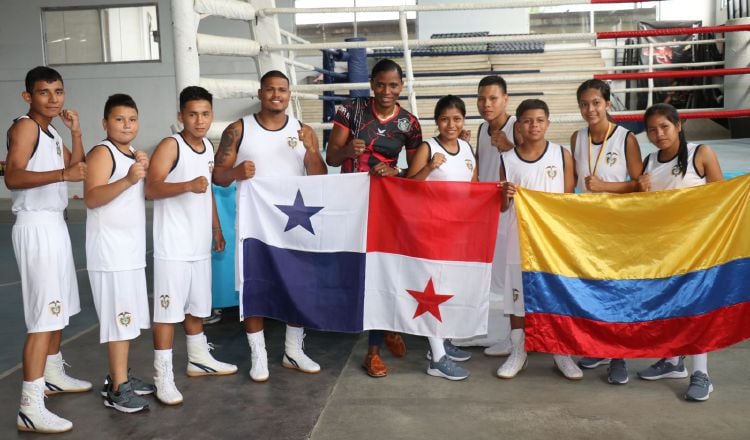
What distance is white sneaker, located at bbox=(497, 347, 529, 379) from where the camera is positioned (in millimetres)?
3027

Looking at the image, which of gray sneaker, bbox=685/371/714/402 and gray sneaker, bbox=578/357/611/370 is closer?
gray sneaker, bbox=685/371/714/402

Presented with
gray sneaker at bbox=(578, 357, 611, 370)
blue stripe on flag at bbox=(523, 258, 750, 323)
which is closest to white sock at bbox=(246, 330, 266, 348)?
blue stripe on flag at bbox=(523, 258, 750, 323)

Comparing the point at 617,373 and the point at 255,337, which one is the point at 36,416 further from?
the point at 617,373

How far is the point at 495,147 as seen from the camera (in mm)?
3479

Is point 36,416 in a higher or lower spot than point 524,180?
lower

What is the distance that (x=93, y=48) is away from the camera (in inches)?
471

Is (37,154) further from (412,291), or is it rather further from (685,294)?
(685,294)

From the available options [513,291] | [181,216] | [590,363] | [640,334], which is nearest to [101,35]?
[181,216]

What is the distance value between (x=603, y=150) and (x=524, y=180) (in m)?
0.38

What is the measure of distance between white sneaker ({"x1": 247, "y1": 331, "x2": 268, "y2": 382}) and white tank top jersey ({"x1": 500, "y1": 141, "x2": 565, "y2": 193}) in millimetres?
1347

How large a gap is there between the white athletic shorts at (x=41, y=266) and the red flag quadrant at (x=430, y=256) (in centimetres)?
127

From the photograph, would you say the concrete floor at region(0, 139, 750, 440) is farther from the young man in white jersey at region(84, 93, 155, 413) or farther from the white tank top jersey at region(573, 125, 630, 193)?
the white tank top jersey at region(573, 125, 630, 193)

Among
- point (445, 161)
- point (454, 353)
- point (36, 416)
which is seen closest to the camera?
point (36, 416)

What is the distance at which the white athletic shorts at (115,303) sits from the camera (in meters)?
2.70
